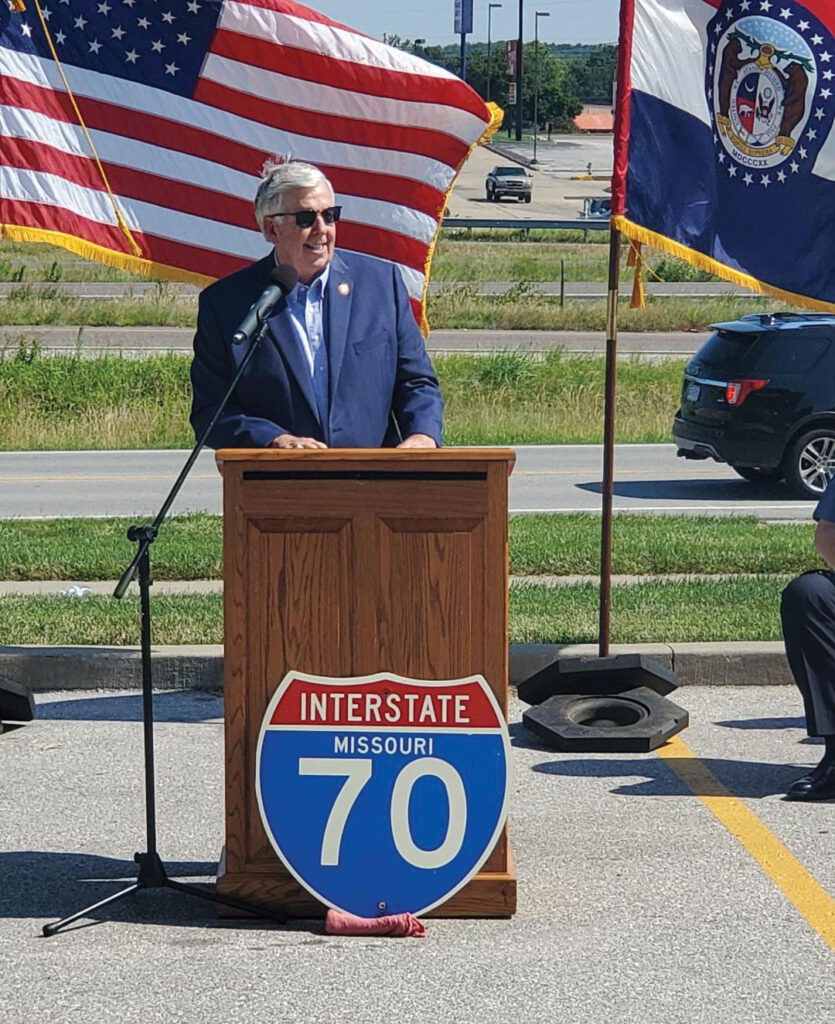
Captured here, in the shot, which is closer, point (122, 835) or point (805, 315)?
point (122, 835)

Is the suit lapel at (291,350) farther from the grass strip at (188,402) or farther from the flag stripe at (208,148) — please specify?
the grass strip at (188,402)

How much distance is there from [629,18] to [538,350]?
24.2 metres

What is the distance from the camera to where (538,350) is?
3145 centimetres

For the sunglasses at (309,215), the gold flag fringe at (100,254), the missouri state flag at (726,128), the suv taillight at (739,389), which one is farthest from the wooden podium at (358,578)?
the suv taillight at (739,389)

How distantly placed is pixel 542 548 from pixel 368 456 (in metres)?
6.37

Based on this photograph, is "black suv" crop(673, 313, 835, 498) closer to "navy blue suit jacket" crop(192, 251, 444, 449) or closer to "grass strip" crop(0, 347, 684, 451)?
→ "grass strip" crop(0, 347, 684, 451)

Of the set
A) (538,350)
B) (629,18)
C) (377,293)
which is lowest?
(538,350)

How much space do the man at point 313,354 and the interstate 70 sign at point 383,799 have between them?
1.00m

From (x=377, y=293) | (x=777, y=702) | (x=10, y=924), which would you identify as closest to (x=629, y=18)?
(x=377, y=293)

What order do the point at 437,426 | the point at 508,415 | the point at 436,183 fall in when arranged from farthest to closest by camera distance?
the point at 508,415 → the point at 436,183 → the point at 437,426

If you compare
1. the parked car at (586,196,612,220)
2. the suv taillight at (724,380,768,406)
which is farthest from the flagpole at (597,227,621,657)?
the parked car at (586,196,612,220)

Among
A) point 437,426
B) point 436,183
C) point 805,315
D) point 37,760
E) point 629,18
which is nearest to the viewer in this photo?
point 437,426

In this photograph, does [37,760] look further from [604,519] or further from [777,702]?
[777,702]

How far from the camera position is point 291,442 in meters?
5.30
